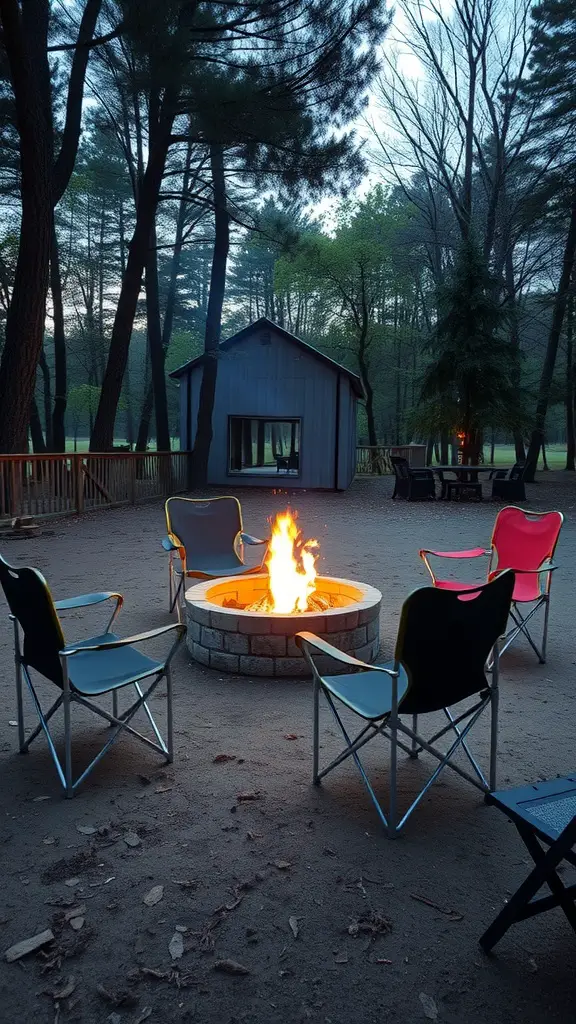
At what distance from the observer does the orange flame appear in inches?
181

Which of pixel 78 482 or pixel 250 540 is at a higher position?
pixel 78 482

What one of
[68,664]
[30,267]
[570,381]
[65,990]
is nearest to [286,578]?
[68,664]

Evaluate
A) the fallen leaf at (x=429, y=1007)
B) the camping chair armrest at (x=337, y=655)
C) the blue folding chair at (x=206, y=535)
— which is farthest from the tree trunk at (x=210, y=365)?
the fallen leaf at (x=429, y=1007)

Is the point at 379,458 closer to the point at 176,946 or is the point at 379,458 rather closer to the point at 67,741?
the point at 67,741

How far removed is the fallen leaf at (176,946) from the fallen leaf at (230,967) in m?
0.12

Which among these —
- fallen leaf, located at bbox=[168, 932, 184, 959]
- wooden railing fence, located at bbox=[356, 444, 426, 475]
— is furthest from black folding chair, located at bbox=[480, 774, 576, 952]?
wooden railing fence, located at bbox=[356, 444, 426, 475]

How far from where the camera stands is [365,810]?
2711mm

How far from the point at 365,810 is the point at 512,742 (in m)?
1.00

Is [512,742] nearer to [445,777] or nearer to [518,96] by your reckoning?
[445,777]

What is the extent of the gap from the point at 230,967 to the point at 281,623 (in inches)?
92.3

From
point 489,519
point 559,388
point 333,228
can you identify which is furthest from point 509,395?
point 333,228

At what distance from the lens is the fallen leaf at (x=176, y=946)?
1.91 metres

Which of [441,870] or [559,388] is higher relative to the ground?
[559,388]

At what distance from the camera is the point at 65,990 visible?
5.86 feet
